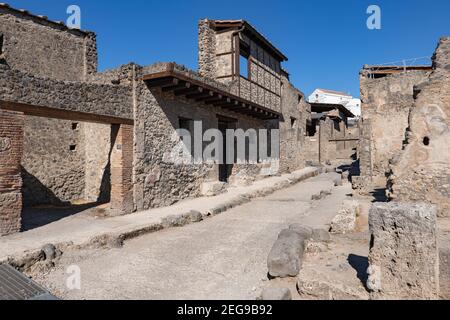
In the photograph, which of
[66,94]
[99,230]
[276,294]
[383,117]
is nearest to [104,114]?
[66,94]

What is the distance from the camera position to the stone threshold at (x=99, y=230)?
5508mm

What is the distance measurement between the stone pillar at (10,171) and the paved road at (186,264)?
1.92 meters

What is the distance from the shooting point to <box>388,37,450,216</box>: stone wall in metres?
6.71

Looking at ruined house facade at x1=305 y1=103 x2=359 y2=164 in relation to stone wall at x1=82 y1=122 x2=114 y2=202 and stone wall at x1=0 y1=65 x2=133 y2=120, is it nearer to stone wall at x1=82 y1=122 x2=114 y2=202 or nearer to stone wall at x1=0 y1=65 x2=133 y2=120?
stone wall at x1=82 y1=122 x2=114 y2=202

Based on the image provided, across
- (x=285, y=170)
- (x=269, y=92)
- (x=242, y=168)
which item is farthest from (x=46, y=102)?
(x=285, y=170)

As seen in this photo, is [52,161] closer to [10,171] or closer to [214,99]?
[10,171]

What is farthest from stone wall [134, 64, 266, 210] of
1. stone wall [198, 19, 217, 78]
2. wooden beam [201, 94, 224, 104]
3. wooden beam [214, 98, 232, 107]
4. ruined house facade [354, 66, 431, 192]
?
ruined house facade [354, 66, 431, 192]

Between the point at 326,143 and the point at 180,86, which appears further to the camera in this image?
the point at 326,143

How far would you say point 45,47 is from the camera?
11.9 metres

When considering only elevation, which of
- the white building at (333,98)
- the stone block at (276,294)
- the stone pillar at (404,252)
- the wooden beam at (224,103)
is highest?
the white building at (333,98)

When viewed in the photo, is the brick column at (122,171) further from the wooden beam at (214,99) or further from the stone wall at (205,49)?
the stone wall at (205,49)

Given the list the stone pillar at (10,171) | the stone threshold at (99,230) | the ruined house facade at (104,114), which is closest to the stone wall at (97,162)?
the ruined house facade at (104,114)

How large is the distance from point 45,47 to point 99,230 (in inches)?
327
